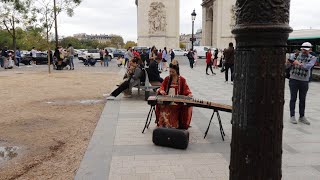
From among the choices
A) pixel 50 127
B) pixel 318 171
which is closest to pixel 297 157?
pixel 318 171

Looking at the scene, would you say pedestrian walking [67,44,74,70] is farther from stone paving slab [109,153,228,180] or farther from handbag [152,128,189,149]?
stone paving slab [109,153,228,180]

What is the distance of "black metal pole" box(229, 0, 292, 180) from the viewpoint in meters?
1.71

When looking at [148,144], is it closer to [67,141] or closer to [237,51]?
[67,141]

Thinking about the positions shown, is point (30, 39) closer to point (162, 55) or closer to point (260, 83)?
point (162, 55)

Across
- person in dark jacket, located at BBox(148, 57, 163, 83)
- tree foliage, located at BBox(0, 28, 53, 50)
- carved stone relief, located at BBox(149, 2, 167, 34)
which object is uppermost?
carved stone relief, located at BBox(149, 2, 167, 34)

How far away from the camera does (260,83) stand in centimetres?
173

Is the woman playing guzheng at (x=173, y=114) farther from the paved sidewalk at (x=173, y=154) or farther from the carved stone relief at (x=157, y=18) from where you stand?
the carved stone relief at (x=157, y=18)

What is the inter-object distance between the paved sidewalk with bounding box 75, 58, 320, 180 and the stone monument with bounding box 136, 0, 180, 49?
33.7 m

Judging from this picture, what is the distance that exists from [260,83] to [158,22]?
132ft

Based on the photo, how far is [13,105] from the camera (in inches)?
415

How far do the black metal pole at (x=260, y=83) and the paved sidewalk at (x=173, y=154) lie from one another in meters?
2.91

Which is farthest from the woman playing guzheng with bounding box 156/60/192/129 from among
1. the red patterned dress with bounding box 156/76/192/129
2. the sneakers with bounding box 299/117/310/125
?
the sneakers with bounding box 299/117/310/125

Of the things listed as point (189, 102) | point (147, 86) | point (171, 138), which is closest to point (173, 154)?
point (171, 138)

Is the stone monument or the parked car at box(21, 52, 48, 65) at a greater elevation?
the stone monument
